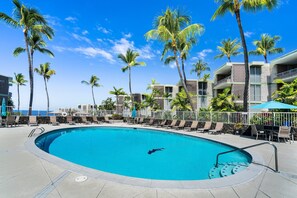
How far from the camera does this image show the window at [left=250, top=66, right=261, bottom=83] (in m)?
24.3

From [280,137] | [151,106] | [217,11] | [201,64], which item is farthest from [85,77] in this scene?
[280,137]

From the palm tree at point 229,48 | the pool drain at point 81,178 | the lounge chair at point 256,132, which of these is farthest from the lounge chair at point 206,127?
the palm tree at point 229,48

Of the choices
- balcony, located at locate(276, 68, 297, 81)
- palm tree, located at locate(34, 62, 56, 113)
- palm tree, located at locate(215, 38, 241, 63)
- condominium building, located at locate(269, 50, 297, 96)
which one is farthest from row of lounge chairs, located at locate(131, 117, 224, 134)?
palm tree, located at locate(34, 62, 56, 113)

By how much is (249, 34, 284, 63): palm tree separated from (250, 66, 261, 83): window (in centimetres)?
778

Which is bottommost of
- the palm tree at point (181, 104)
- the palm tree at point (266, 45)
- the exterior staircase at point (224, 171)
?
the exterior staircase at point (224, 171)

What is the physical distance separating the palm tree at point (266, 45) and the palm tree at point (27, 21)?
3242 cm

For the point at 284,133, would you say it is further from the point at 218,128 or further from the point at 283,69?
the point at 283,69

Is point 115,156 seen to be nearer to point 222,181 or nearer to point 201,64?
point 222,181

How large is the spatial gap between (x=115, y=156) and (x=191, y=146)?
4.49 m

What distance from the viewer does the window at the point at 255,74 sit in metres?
24.3

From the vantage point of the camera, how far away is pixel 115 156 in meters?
8.10

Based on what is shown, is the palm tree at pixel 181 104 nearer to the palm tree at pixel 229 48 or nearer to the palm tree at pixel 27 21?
the palm tree at pixel 27 21

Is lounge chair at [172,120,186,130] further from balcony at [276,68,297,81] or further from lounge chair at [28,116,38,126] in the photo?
balcony at [276,68,297,81]

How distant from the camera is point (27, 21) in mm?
17781
